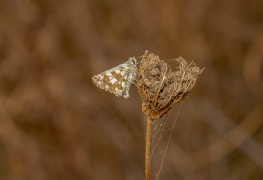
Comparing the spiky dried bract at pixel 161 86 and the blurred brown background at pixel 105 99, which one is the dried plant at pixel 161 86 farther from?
the blurred brown background at pixel 105 99

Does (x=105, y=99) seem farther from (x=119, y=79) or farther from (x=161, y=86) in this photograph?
(x=161, y=86)

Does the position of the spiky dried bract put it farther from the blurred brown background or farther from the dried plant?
the blurred brown background

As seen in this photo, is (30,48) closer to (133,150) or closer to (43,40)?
(43,40)

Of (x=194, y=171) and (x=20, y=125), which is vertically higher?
(x=20, y=125)

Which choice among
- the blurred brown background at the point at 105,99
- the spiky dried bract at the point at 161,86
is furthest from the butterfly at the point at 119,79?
the blurred brown background at the point at 105,99

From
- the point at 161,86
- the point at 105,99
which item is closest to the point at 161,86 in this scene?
the point at 161,86

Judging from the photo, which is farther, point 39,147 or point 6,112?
point 39,147

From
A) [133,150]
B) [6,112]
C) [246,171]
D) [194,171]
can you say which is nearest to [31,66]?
[6,112]

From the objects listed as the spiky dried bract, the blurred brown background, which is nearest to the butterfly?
the spiky dried bract
